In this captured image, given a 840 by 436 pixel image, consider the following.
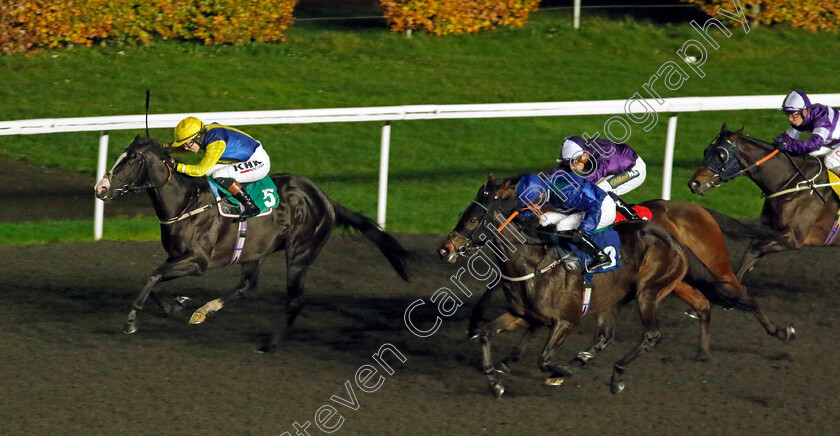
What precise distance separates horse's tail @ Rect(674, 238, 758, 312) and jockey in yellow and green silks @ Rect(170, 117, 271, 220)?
261 cm

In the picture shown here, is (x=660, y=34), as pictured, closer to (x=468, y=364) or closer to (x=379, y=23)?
(x=379, y=23)

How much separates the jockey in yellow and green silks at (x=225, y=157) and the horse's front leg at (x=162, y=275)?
0.43 metres

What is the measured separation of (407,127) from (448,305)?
584cm

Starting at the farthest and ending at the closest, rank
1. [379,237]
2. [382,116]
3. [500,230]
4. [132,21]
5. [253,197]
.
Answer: [132,21] → [382,116] → [379,237] → [253,197] → [500,230]

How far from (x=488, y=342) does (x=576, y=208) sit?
86 cm

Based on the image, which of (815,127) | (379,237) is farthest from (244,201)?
(815,127)

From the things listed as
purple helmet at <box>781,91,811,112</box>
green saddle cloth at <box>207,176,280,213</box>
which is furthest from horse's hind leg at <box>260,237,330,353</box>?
purple helmet at <box>781,91,811,112</box>

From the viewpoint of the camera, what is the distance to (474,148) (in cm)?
1251

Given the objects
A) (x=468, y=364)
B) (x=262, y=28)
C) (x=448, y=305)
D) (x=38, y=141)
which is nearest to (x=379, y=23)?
(x=262, y=28)

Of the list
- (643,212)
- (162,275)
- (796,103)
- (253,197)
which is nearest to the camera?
(162,275)

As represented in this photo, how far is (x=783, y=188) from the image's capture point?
7863 millimetres

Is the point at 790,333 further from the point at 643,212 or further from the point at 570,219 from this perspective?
the point at 570,219

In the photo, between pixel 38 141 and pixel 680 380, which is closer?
pixel 680 380

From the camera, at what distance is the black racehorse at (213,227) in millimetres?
6816
